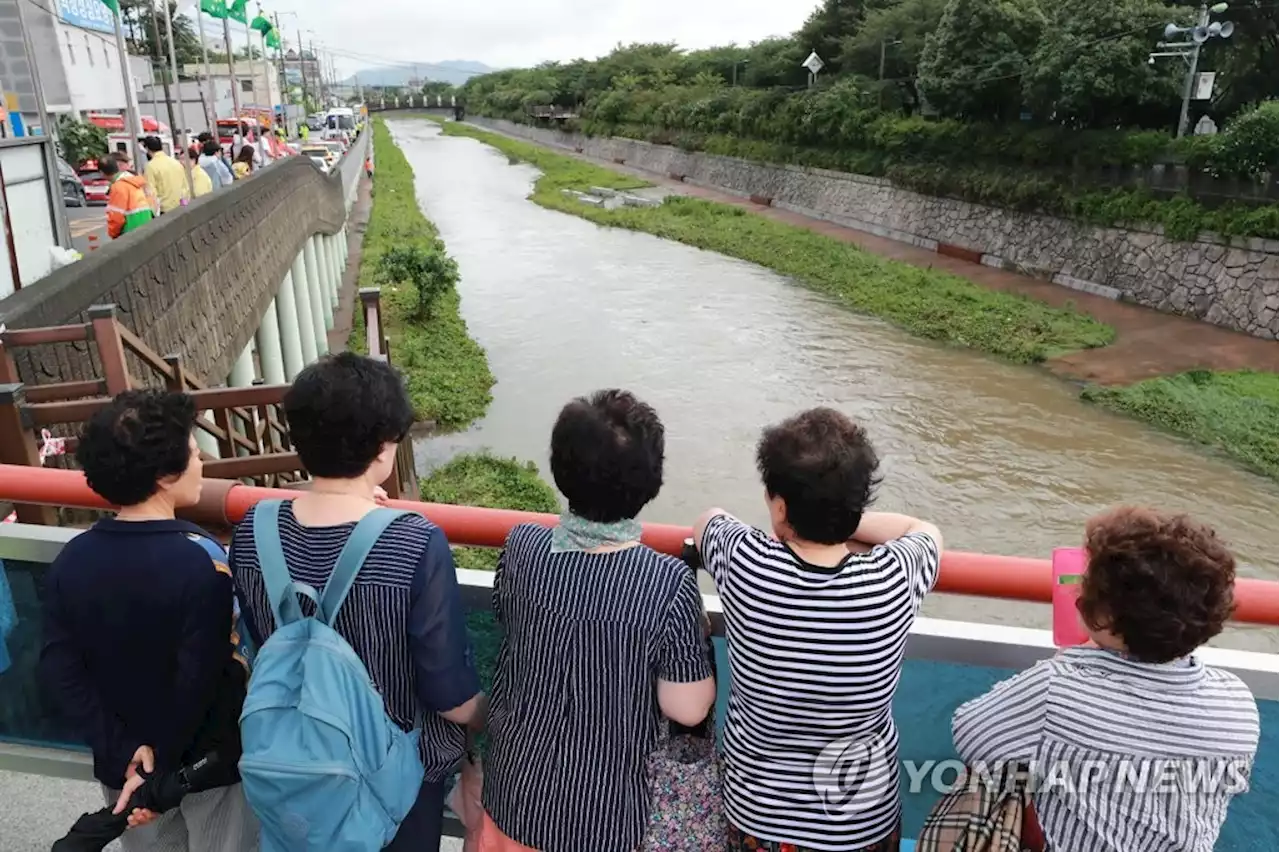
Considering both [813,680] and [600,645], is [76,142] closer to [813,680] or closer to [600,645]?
[600,645]

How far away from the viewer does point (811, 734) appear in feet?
4.86

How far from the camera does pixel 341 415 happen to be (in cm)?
152

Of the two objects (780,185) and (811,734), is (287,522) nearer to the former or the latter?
(811,734)

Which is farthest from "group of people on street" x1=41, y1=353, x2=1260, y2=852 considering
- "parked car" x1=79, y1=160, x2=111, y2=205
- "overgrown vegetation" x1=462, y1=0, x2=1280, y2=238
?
"parked car" x1=79, y1=160, x2=111, y2=205

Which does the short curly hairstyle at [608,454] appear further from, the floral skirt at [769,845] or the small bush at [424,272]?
the small bush at [424,272]

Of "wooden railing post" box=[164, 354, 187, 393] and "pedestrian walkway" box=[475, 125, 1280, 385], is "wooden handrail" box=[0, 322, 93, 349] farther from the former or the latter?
"pedestrian walkway" box=[475, 125, 1280, 385]

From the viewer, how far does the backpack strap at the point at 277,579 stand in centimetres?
148

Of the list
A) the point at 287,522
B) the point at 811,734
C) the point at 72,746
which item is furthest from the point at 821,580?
the point at 72,746

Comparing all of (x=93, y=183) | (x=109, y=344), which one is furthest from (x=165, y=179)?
(x=93, y=183)

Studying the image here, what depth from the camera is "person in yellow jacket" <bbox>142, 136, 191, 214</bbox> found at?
8.68 meters

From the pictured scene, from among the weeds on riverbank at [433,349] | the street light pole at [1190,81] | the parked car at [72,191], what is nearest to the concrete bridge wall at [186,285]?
the weeds on riverbank at [433,349]

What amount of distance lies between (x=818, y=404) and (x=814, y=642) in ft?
38.3

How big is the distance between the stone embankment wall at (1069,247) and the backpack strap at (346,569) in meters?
15.8

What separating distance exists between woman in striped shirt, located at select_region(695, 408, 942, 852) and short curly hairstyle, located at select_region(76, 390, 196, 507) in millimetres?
975
